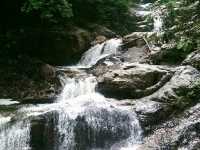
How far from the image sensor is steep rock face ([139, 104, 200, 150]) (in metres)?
8.53

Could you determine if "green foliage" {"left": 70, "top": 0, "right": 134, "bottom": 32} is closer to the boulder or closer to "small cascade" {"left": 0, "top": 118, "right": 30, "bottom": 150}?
the boulder

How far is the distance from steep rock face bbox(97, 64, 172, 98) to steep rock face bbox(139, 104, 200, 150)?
167 cm

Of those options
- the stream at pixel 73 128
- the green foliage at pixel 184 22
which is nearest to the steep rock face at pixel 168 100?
the stream at pixel 73 128

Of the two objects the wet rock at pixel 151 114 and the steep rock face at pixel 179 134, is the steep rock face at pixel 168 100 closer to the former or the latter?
the wet rock at pixel 151 114

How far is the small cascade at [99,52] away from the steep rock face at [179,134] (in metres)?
7.31

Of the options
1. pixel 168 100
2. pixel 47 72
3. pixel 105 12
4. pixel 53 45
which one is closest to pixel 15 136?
pixel 168 100

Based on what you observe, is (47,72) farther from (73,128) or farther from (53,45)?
(73,128)

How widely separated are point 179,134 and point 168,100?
1670mm

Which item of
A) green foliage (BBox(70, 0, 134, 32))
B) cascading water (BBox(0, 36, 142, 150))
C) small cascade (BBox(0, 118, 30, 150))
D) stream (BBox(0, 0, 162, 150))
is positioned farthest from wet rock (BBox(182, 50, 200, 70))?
green foliage (BBox(70, 0, 134, 32))

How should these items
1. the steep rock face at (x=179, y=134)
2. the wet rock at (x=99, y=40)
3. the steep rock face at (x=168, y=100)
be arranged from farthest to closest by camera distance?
the wet rock at (x=99, y=40), the steep rock face at (x=168, y=100), the steep rock face at (x=179, y=134)

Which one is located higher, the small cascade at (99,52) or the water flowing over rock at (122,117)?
the small cascade at (99,52)

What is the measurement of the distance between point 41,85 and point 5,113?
11.5ft

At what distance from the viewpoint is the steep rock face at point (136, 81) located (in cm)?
1144

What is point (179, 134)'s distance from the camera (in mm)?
8938
